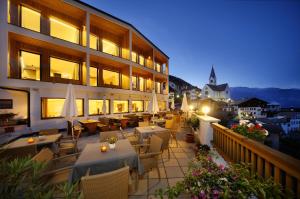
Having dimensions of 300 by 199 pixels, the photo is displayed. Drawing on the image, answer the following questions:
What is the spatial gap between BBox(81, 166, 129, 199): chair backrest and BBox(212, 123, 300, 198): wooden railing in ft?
6.68

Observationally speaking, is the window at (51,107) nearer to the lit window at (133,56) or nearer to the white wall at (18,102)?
the white wall at (18,102)

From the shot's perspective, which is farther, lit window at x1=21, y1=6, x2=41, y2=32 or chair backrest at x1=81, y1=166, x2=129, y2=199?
lit window at x1=21, y1=6, x2=41, y2=32

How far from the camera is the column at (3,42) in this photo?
7977 mm

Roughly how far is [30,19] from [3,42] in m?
3.25

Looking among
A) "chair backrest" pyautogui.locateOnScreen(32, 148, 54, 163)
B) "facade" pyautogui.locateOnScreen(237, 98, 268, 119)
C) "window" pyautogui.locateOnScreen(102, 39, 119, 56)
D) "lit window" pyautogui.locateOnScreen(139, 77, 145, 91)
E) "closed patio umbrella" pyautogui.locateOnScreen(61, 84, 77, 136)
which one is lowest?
"facade" pyautogui.locateOnScreen(237, 98, 268, 119)

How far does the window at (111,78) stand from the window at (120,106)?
213 centimetres

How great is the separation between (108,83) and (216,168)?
47.7 ft

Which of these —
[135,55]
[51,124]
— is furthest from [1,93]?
[135,55]

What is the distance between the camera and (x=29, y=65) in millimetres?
10133

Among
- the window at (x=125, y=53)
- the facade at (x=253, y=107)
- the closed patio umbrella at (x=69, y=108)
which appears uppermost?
the window at (x=125, y=53)

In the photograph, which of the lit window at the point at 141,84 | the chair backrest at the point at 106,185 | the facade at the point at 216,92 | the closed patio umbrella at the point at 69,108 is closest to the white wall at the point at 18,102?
the closed patio umbrella at the point at 69,108

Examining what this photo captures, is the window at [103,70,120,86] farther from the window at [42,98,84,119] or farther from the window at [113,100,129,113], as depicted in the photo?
the window at [42,98,84,119]

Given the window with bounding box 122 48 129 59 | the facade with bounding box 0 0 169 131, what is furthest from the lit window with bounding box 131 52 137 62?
the window with bounding box 122 48 129 59

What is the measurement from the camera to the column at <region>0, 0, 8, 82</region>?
314 inches
